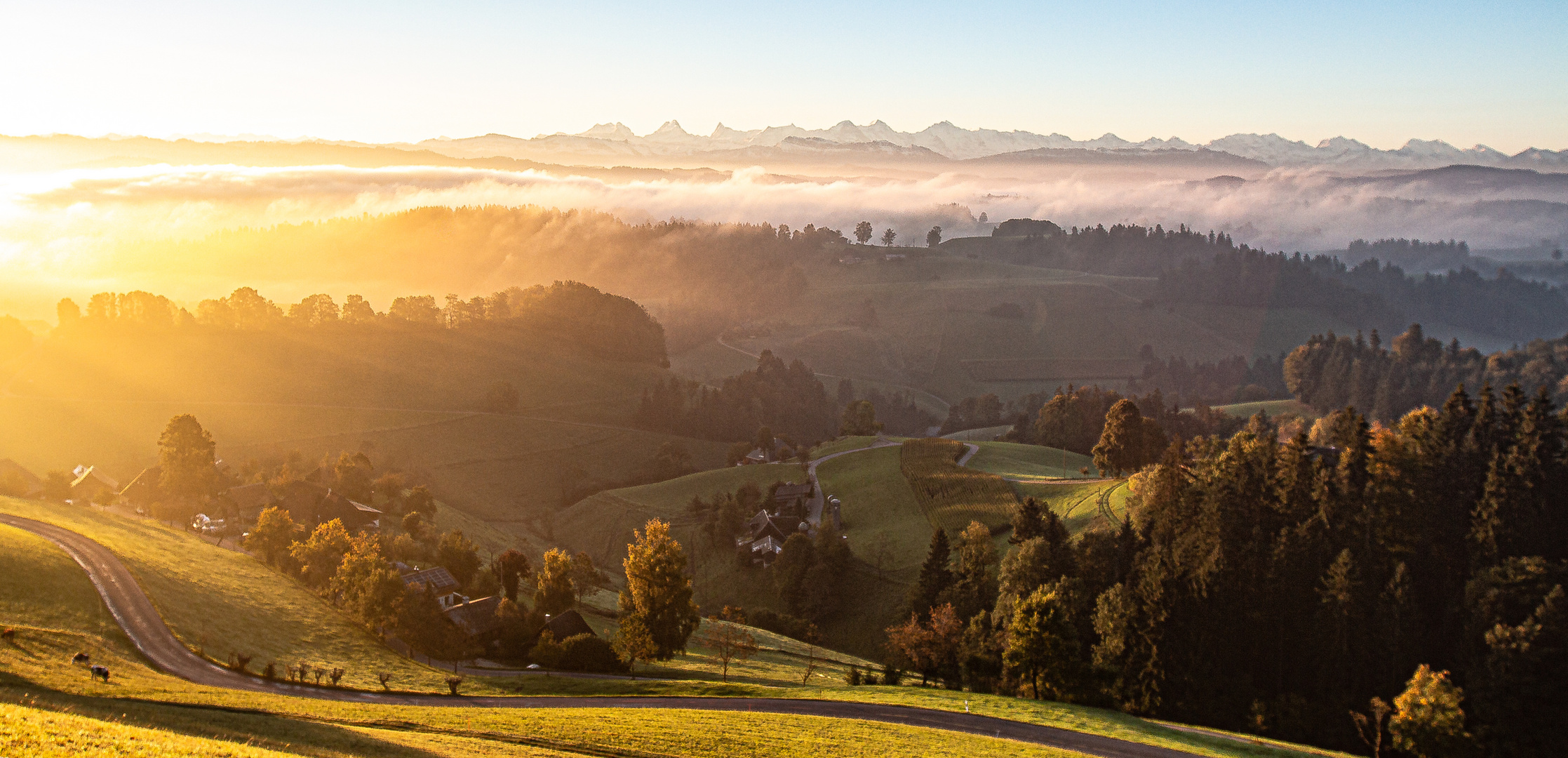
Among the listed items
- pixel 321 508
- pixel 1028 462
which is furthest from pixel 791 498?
pixel 321 508

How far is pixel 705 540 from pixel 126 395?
94785mm

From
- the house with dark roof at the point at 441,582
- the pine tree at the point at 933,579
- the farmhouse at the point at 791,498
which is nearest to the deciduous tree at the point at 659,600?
the house with dark roof at the point at 441,582

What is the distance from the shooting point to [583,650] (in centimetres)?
5016

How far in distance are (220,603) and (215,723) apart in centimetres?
2725

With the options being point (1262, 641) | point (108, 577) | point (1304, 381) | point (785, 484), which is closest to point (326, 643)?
point (108, 577)

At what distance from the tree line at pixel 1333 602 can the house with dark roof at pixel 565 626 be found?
20652 millimetres

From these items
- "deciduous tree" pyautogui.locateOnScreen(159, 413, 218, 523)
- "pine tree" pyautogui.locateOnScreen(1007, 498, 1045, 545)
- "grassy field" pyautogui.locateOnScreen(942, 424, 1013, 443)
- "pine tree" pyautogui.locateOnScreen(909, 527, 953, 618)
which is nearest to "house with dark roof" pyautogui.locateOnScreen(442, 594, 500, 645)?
"pine tree" pyautogui.locateOnScreen(909, 527, 953, 618)

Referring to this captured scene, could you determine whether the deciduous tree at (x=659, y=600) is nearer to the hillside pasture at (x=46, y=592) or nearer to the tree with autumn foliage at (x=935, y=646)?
the tree with autumn foliage at (x=935, y=646)

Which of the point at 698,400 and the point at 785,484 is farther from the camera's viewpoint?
the point at 698,400

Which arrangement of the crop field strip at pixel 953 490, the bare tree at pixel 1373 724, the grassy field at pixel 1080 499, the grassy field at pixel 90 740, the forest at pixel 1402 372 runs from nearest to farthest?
the grassy field at pixel 90 740, the bare tree at pixel 1373 724, the grassy field at pixel 1080 499, the crop field strip at pixel 953 490, the forest at pixel 1402 372

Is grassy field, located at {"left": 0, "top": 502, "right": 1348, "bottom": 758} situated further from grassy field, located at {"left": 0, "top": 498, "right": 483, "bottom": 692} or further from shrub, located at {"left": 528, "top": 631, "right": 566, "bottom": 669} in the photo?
shrub, located at {"left": 528, "top": 631, "right": 566, "bottom": 669}

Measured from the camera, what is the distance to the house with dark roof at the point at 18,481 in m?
90.6

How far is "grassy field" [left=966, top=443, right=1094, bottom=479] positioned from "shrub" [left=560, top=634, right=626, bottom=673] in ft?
193

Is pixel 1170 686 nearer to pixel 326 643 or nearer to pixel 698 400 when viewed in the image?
pixel 326 643
